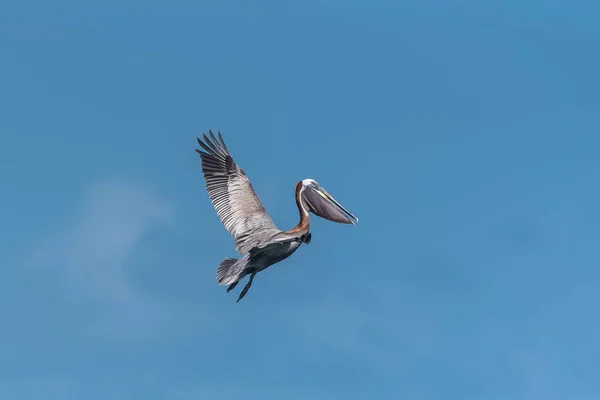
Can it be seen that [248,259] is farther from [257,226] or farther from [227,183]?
[227,183]

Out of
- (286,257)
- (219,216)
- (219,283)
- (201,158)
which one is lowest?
(219,283)

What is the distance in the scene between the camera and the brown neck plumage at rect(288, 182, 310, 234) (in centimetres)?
2261

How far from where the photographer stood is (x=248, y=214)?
24.0 metres

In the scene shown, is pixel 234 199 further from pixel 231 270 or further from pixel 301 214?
pixel 231 270

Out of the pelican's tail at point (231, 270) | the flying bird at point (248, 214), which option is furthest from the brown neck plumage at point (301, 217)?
the pelican's tail at point (231, 270)

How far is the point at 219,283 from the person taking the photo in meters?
20.4

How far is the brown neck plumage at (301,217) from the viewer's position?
22609 mm

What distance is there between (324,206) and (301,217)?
1.25 meters

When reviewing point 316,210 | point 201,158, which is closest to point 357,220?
point 316,210

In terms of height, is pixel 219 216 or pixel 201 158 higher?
pixel 201 158

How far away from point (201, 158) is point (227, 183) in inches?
47.8

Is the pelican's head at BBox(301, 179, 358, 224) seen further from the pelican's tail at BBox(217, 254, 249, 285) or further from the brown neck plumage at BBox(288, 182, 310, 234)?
the pelican's tail at BBox(217, 254, 249, 285)

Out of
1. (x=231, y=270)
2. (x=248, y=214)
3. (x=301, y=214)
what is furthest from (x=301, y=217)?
(x=231, y=270)

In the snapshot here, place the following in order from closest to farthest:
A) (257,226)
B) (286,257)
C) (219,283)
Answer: (219,283)
(286,257)
(257,226)
